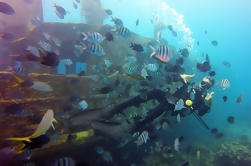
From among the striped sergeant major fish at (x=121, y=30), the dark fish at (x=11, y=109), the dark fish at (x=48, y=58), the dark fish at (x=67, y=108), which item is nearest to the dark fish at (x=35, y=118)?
the dark fish at (x=11, y=109)

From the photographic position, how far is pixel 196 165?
9.01 m

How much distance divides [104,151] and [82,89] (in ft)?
9.06

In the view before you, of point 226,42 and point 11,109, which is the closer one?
point 11,109

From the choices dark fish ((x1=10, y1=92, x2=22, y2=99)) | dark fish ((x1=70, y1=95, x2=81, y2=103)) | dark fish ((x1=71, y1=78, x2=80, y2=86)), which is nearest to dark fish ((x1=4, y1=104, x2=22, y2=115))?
dark fish ((x1=10, y1=92, x2=22, y2=99))

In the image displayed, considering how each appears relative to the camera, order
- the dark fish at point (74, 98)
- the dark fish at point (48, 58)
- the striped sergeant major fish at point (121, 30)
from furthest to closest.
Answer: the dark fish at point (74, 98) < the striped sergeant major fish at point (121, 30) < the dark fish at point (48, 58)

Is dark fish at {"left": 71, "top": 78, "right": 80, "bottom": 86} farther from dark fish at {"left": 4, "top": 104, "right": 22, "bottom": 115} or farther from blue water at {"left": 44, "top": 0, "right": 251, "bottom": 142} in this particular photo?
blue water at {"left": 44, "top": 0, "right": 251, "bottom": 142}

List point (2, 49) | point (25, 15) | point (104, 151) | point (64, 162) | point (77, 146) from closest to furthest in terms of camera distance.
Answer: point (64, 162), point (77, 146), point (104, 151), point (2, 49), point (25, 15)

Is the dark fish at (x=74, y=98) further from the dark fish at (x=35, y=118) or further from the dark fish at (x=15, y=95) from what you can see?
the dark fish at (x=15, y=95)

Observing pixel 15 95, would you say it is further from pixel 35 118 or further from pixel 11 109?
pixel 35 118

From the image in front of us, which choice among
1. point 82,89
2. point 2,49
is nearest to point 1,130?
point 82,89

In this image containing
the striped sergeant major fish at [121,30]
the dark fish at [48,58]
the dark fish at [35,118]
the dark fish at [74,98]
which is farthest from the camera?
the dark fish at [74,98]

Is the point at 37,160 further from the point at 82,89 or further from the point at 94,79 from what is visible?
the point at 94,79

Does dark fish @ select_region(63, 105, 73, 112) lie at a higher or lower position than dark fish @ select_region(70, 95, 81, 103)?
lower

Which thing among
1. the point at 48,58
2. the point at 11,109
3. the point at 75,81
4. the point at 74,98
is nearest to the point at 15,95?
the point at 11,109
